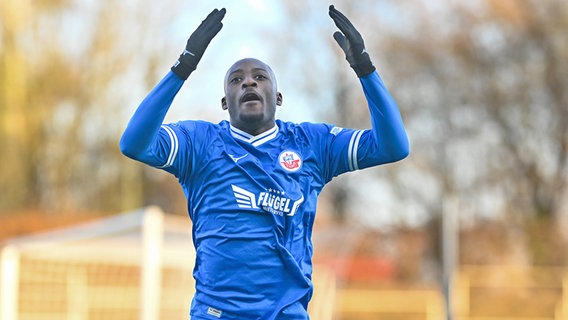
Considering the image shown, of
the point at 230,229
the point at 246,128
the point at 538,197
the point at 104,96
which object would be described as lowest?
the point at 230,229

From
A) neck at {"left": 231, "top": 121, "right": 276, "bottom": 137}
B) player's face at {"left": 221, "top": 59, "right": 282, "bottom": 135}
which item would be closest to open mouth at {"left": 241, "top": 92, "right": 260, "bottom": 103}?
player's face at {"left": 221, "top": 59, "right": 282, "bottom": 135}

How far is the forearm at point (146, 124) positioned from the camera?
3.59 metres

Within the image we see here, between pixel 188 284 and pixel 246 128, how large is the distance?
11.7 m

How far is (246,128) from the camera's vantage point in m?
3.93

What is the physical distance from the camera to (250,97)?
3846mm

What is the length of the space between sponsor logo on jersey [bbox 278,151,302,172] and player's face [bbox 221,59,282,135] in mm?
152

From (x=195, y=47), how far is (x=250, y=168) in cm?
53

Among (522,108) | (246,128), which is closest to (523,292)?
(522,108)

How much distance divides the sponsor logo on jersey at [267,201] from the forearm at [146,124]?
0.40m

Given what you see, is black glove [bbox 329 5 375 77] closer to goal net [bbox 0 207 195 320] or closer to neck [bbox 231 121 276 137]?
neck [bbox 231 121 276 137]

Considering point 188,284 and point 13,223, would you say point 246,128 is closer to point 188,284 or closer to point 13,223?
point 188,284

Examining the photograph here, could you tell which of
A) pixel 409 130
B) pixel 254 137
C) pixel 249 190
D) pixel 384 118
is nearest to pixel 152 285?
pixel 254 137

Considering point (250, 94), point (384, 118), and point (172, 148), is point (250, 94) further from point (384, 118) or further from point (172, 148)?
point (384, 118)

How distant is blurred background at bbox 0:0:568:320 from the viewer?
24250mm
